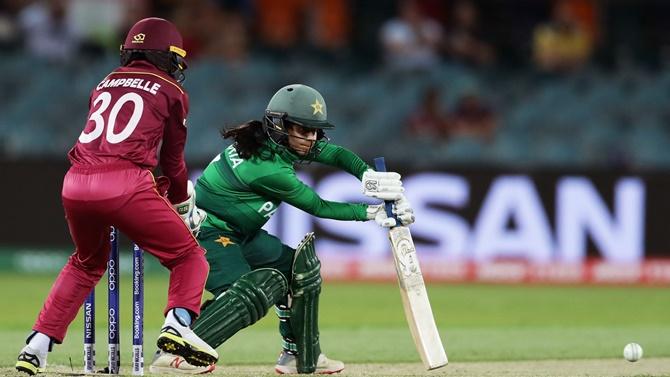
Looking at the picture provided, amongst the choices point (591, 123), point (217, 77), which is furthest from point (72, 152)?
point (591, 123)

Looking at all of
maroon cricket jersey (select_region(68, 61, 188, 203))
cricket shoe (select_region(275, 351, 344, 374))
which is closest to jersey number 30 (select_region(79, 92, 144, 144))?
maroon cricket jersey (select_region(68, 61, 188, 203))

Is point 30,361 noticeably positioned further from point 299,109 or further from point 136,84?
point 299,109

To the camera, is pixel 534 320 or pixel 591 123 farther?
pixel 591 123

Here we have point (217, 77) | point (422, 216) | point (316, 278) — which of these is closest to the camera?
point (316, 278)

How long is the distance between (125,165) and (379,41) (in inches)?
374

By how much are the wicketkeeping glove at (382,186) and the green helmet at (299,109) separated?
1.12 feet

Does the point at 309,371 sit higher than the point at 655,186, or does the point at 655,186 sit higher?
the point at 655,186

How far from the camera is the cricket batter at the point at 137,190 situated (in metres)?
5.49

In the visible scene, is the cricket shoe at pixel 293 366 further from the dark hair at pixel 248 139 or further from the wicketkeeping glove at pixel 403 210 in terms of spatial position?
the dark hair at pixel 248 139

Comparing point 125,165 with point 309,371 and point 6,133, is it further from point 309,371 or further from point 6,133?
point 6,133

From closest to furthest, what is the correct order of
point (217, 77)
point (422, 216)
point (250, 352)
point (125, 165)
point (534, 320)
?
1. point (125, 165)
2. point (250, 352)
3. point (534, 320)
4. point (422, 216)
5. point (217, 77)

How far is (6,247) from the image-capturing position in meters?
13.2

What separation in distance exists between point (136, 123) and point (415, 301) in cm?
169

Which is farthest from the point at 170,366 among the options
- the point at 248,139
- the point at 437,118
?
the point at 437,118
